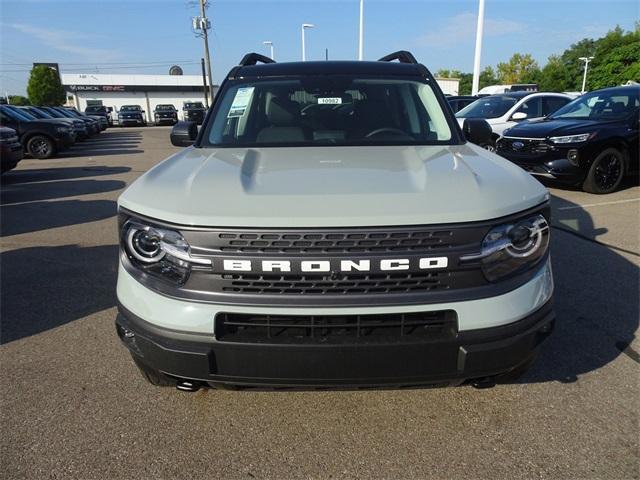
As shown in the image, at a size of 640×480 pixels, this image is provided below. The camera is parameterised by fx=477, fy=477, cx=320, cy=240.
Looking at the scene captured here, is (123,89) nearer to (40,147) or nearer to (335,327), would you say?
(40,147)

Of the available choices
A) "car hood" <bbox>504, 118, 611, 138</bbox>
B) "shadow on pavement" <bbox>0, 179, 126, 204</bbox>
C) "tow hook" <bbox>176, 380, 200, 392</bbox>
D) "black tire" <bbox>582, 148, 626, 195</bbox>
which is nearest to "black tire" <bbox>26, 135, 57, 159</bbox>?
"shadow on pavement" <bbox>0, 179, 126, 204</bbox>

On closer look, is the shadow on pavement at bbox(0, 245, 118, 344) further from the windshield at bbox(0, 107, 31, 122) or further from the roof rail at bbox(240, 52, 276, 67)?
the windshield at bbox(0, 107, 31, 122)

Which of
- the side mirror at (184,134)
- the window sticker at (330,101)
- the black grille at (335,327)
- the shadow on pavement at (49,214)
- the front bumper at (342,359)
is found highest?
the window sticker at (330,101)

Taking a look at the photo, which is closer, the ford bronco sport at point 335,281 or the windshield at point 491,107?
the ford bronco sport at point 335,281

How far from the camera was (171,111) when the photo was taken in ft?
147

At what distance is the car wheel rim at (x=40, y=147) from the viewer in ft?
48.7

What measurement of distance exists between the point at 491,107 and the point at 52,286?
10833 mm

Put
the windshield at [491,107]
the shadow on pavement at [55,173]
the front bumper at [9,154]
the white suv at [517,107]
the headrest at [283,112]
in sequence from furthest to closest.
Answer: the windshield at [491,107]
the white suv at [517,107]
the shadow on pavement at [55,173]
the front bumper at [9,154]
the headrest at [283,112]

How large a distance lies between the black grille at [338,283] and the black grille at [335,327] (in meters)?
0.10

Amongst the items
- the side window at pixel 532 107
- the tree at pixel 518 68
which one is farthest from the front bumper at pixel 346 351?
the tree at pixel 518 68

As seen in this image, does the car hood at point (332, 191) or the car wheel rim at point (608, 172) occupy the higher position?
the car hood at point (332, 191)

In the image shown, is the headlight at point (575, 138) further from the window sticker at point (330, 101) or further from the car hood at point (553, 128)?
the window sticker at point (330, 101)

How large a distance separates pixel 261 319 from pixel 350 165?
3.14 ft

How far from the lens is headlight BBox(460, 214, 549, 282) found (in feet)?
6.39
